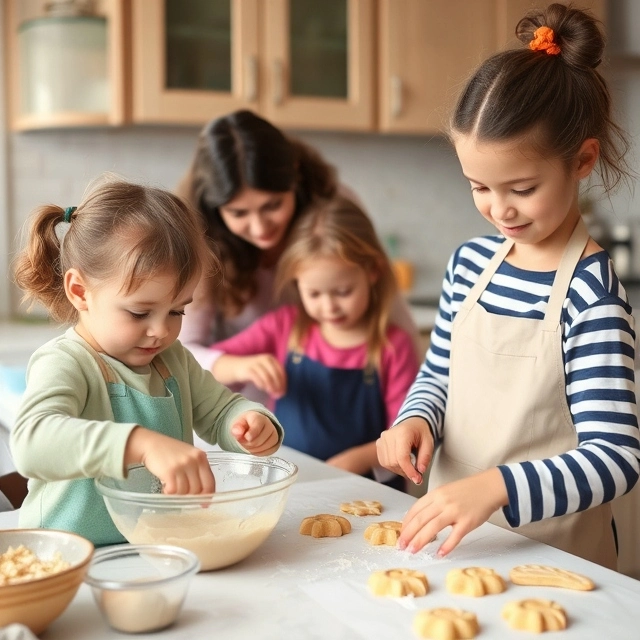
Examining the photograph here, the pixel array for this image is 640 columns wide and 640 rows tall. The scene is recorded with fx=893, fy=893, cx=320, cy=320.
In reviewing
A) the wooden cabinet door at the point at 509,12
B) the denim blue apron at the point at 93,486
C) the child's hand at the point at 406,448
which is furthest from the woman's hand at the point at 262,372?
the wooden cabinet door at the point at 509,12

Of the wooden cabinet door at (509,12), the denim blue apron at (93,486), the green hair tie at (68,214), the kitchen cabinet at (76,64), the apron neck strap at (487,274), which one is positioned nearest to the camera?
the denim blue apron at (93,486)

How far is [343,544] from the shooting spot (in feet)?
3.30

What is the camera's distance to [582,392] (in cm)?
112

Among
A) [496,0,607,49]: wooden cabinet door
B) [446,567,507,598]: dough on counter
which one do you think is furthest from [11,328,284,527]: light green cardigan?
[496,0,607,49]: wooden cabinet door

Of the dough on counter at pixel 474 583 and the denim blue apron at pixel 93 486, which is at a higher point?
the denim blue apron at pixel 93 486

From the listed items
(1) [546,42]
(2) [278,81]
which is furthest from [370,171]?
(1) [546,42]

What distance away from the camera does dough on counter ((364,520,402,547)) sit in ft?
3.29

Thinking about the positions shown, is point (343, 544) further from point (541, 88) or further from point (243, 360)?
point (243, 360)

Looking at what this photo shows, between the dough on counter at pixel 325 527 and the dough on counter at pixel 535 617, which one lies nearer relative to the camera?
the dough on counter at pixel 535 617

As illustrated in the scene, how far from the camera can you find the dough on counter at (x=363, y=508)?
1.11m

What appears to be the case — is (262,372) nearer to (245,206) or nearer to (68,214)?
(245,206)

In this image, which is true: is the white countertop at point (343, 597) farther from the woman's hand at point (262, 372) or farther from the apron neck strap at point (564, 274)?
the woman's hand at point (262, 372)

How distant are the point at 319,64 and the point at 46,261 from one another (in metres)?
2.22

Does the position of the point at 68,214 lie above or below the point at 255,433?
above
